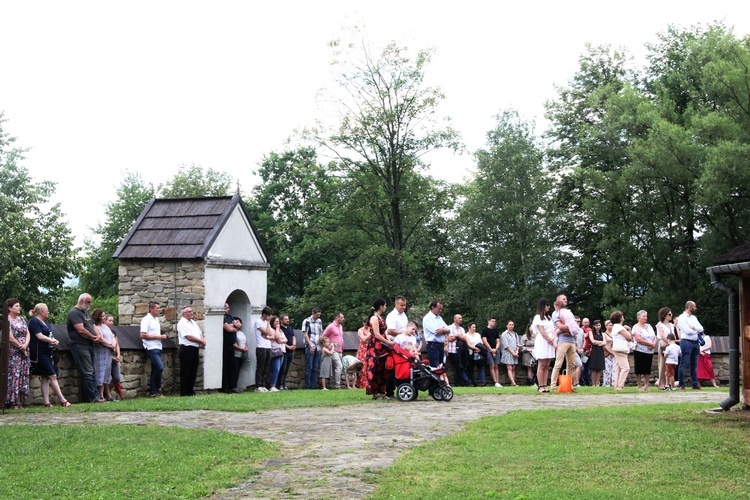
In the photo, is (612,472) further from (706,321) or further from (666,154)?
(706,321)

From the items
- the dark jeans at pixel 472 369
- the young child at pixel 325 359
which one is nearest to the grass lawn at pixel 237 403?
the young child at pixel 325 359

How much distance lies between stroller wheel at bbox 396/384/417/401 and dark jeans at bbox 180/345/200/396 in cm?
481

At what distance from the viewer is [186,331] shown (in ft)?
60.3

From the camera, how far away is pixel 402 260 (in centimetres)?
4041

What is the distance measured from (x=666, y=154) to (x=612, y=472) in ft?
93.7

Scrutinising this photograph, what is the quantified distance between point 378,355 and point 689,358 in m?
7.04

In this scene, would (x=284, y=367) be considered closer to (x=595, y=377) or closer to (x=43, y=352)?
(x=595, y=377)

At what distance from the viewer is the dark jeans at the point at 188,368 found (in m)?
18.4

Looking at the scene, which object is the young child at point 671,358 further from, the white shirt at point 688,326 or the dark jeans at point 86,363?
the dark jeans at point 86,363

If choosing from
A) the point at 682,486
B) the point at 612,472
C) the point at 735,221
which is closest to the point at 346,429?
the point at 612,472

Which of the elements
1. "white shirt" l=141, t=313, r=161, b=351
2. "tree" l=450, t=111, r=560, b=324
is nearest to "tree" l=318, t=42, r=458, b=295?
"tree" l=450, t=111, r=560, b=324

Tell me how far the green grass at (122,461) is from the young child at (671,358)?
11.2 meters

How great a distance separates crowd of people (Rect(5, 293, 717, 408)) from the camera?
15070mm

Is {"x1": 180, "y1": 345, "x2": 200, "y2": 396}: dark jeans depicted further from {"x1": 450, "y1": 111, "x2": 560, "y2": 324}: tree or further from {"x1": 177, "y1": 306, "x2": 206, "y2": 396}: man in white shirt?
{"x1": 450, "y1": 111, "x2": 560, "y2": 324}: tree
